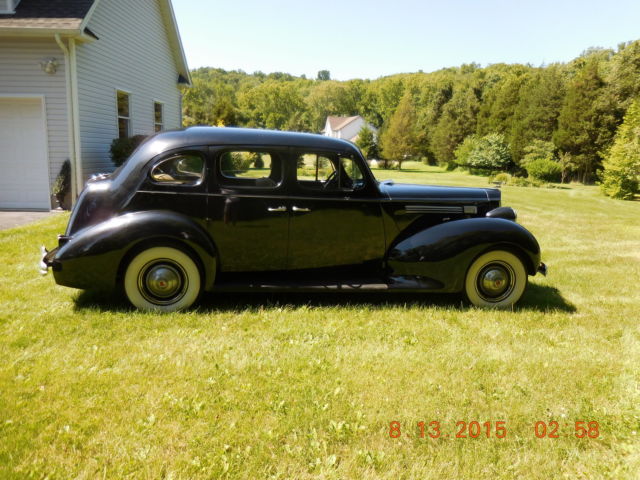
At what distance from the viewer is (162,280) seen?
442cm

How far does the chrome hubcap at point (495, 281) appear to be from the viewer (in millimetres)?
4895

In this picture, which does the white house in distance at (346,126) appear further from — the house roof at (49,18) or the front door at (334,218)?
the front door at (334,218)

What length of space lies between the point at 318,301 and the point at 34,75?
30.5ft

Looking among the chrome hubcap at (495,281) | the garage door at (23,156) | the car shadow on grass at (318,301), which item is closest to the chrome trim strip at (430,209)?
the chrome hubcap at (495,281)

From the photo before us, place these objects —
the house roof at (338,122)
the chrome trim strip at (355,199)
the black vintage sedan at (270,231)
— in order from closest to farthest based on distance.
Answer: the black vintage sedan at (270,231) < the chrome trim strip at (355,199) < the house roof at (338,122)

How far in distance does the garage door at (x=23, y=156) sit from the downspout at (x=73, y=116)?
2.24ft

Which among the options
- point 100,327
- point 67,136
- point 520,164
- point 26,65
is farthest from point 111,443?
point 520,164

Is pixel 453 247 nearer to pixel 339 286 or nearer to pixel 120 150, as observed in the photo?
pixel 339 286

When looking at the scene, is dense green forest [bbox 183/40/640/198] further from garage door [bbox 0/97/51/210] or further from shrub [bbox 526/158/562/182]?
garage door [bbox 0/97/51/210]

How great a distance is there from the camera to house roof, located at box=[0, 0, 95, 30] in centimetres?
951

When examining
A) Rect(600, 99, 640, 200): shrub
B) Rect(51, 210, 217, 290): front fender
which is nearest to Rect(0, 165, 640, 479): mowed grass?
Rect(51, 210, 217, 290): front fender

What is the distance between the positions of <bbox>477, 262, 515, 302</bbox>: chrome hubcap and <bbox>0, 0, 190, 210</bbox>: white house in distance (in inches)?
369

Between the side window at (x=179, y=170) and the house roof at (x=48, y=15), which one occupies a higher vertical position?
the house roof at (x=48, y=15)

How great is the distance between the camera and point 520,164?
34719 mm
